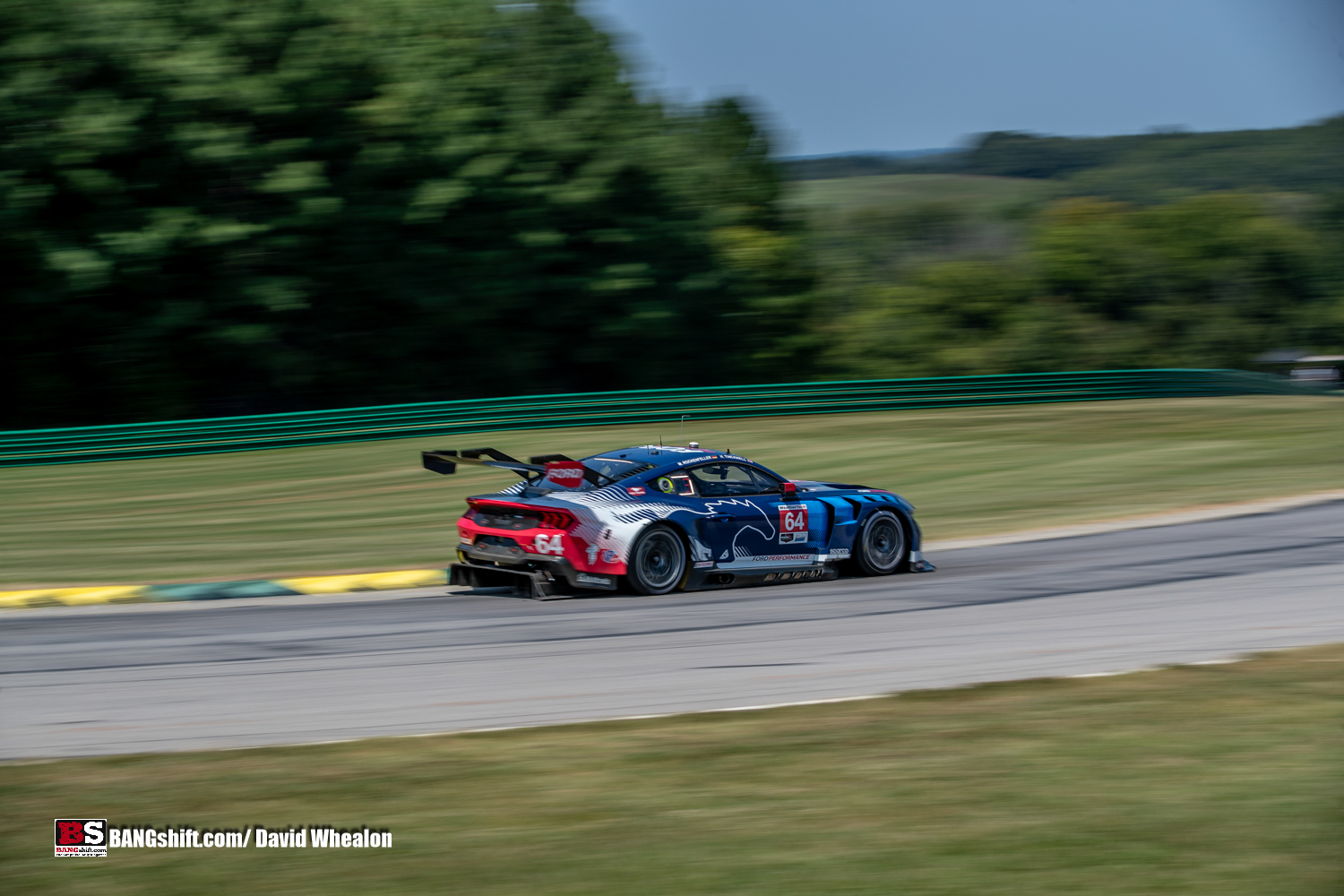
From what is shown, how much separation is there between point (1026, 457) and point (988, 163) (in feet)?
289

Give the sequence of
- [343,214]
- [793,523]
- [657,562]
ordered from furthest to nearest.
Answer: [343,214] → [793,523] → [657,562]

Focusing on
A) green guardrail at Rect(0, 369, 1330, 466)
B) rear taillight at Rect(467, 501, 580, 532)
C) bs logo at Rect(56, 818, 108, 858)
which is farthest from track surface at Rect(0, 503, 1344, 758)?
green guardrail at Rect(0, 369, 1330, 466)

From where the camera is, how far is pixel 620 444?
78.9ft

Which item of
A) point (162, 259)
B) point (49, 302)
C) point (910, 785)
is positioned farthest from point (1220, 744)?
point (49, 302)

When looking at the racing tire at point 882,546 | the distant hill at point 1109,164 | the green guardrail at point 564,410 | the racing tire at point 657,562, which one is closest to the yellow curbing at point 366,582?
the racing tire at point 657,562

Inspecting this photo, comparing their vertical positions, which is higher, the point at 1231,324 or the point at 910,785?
the point at 1231,324

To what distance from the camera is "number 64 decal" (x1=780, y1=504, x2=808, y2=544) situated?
11766mm

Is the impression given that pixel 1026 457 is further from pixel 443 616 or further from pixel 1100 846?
pixel 1100 846

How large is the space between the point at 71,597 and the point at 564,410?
15.0 metres

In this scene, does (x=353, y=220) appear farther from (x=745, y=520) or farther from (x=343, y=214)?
(x=745, y=520)

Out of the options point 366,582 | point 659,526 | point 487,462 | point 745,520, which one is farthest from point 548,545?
point 366,582

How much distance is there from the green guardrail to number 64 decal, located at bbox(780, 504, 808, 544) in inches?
545

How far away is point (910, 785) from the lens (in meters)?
5.43

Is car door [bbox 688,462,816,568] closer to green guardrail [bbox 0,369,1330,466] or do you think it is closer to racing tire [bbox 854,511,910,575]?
racing tire [bbox 854,511,910,575]
